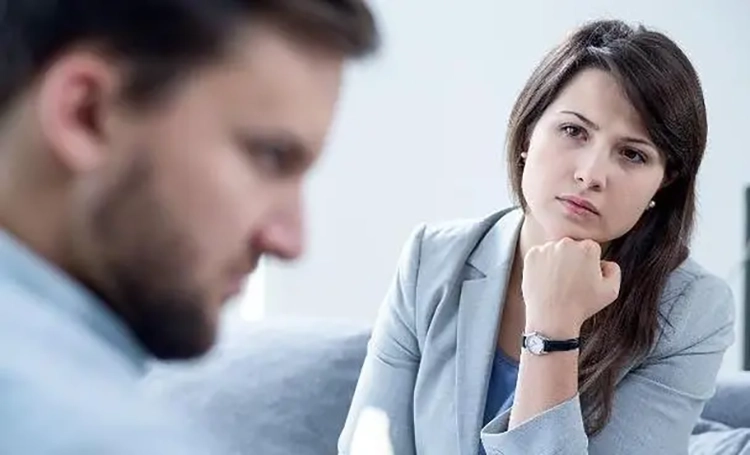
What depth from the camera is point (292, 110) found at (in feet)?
1.56

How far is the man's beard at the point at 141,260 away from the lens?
45 cm

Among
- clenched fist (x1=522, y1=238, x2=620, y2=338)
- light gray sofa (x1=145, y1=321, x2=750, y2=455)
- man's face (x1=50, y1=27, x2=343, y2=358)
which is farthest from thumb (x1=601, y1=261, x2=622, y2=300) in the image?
man's face (x1=50, y1=27, x2=343, y2=358)

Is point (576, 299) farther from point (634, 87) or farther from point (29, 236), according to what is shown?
point (29, 236)

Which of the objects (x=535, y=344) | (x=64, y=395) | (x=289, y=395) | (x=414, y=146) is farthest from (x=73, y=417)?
(x=414, y=146)

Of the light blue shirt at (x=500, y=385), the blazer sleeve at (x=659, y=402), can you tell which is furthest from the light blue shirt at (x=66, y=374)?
the light blue shirt at (x=500, y=385)

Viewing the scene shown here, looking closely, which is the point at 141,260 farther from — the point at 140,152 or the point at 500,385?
→ the point at 500,385

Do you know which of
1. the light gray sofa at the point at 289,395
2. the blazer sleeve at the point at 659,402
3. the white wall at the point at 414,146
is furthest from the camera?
the white wall at the point at 414,146

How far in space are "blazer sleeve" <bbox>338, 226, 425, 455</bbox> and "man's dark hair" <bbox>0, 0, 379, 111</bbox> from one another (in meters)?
1.05

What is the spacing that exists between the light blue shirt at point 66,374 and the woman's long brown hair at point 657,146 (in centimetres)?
98

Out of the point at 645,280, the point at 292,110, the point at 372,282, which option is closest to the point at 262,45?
the point at 292,110

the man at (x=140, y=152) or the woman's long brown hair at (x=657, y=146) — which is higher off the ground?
the man at (x=140, y=152)

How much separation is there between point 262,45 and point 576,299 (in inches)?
37.6

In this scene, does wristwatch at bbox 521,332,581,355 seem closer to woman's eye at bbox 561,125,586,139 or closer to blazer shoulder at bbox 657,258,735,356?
blazer shoulder at bbox 657,258,735,356

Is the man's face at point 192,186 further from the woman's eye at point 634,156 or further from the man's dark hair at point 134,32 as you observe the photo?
the woman's eye at point 634,156
